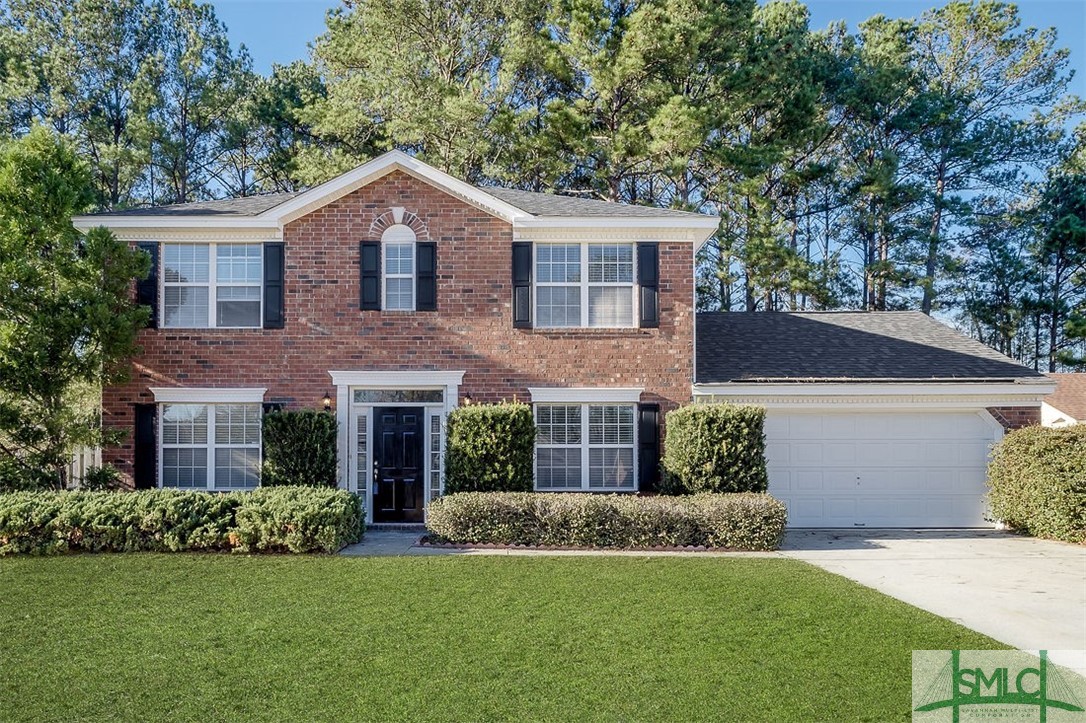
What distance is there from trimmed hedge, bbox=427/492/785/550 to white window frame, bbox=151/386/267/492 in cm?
437

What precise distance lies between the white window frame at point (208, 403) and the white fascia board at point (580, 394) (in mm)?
4882

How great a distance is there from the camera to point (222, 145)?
2897cm

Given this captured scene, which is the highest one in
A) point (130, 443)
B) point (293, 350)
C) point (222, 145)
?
point (222, 145)

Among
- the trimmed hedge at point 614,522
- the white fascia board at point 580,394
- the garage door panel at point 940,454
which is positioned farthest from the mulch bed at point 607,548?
the garage door panel at point 940,454

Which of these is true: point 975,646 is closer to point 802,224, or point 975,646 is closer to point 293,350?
point 293,350

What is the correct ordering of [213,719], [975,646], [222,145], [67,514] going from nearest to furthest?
[213,719] < [975,646] < [67,514] < [222,145]

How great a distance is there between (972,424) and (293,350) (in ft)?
40.0

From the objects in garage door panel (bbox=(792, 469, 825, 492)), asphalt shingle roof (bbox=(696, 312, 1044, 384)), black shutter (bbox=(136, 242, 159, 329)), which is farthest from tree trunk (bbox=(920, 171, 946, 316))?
black shutter (bbox=(136, 242, 159, 329))

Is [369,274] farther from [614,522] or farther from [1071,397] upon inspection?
[1071,397]

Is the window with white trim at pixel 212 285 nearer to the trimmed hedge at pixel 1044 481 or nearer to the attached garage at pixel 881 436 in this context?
the attached garage at pixel 881 436

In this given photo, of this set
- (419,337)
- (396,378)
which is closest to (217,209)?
(419,337)

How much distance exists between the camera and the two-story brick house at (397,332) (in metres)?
14.5

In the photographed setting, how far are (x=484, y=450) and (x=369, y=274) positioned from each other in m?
3.86

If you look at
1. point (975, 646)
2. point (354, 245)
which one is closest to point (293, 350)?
point (354, 245)
